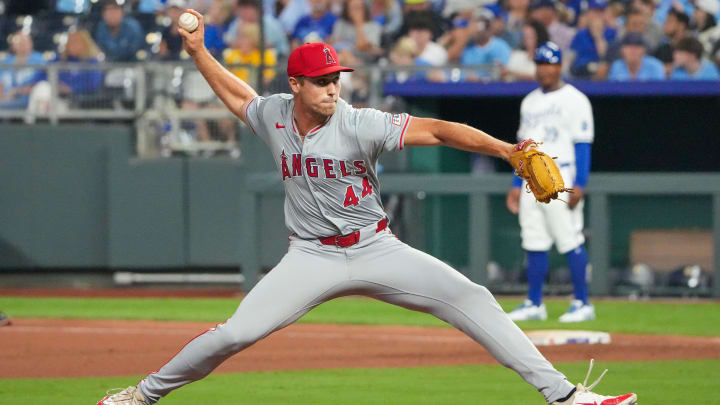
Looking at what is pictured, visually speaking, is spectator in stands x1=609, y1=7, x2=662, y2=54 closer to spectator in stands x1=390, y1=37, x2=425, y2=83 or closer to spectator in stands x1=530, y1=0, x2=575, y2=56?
spectator in stands x1=530, y1=0, x2=575, y2=56

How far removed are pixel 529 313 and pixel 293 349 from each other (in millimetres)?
2023

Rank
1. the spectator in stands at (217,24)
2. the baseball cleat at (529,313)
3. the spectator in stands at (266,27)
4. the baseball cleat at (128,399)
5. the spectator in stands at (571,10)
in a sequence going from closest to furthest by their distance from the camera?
the baseball cleat at (128,399), the baseball cleat at (529,313), the spectator in stands at (571,10), the spectator in stands at (266,27), the spectator in stands at (217,24)

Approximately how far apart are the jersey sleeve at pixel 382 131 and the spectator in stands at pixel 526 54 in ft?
23.9

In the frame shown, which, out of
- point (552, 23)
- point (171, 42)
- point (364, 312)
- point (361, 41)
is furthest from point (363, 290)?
point (171, 42)

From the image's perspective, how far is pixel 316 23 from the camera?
14.3 m

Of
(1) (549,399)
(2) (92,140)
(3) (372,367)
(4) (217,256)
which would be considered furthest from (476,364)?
(2) (92,140)

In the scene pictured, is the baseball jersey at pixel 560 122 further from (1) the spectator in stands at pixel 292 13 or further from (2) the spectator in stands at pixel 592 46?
(1) the spectator in stands at pixel 292 13

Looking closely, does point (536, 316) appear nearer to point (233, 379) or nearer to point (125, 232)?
point (233, 379)

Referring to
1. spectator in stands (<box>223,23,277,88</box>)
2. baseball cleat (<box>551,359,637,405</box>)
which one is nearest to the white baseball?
baseball cleat (<box>551,359,637,405</box>)

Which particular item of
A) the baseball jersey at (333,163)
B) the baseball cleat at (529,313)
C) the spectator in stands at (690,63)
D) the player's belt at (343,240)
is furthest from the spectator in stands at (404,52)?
the player's belt at (343,240)

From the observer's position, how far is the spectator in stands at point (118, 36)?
545 inches

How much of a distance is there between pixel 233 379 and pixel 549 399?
8.13 ft

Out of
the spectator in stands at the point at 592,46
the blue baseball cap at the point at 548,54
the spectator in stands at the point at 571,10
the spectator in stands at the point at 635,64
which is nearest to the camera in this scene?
the blue baseball cap at the point at 548,54

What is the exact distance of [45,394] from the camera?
6.41 meters
